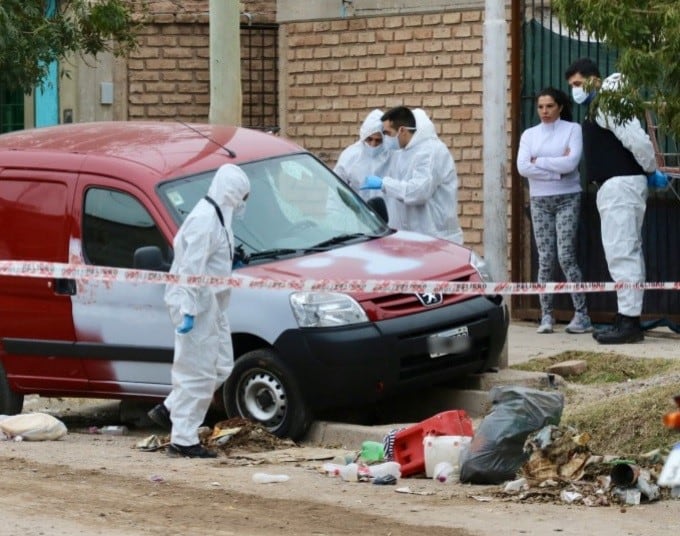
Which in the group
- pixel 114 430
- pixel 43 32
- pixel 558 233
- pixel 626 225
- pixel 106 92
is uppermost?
pixel 43 32

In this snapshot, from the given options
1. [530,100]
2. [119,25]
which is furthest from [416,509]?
[119,25]

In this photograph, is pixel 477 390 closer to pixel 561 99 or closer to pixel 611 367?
pixel 611 367

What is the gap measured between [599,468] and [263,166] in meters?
3.55

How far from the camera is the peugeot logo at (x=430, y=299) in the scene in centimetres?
1130

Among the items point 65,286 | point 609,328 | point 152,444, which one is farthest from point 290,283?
point 609,328

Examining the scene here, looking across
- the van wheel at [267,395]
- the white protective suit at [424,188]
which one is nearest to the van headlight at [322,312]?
the van wheel at [267,395]

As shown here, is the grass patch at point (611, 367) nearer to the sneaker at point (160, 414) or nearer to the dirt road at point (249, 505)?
the dirt road at point (249, 505)

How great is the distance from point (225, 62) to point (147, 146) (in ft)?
4.90

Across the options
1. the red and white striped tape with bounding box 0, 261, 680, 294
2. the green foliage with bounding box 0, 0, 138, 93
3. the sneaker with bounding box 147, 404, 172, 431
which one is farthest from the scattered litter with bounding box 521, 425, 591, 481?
the green foliage with bounding box 0, 0, 138, 93

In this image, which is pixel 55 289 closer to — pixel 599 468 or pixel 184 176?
pixel 184 176

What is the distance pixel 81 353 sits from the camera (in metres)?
11.6

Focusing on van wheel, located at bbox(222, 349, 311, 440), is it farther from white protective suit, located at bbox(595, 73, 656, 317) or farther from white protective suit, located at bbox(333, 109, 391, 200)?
white protective suit, located at bbox(595, 73, 656, 317)

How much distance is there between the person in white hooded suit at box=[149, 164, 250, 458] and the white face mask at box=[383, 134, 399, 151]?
328 centimetres

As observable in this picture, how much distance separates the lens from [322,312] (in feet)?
35.8
